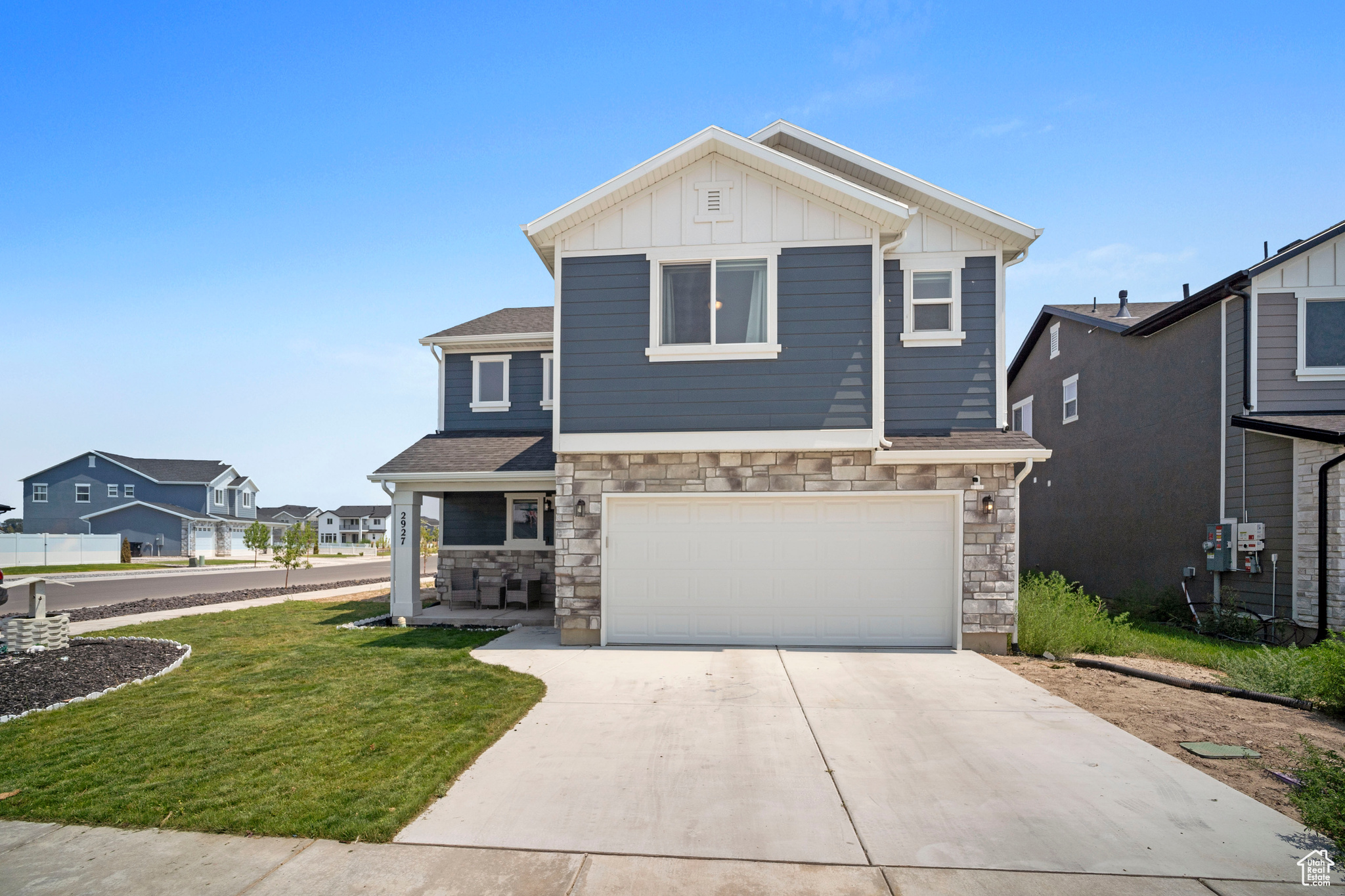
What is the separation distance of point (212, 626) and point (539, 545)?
19.5 ft

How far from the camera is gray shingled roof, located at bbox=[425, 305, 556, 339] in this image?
1495 centimetres

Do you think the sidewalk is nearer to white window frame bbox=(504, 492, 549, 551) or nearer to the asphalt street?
white window frame bbox=(504, 492, 549, 551)

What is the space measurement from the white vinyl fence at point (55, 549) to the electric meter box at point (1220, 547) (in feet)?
148

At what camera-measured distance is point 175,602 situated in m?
17.3

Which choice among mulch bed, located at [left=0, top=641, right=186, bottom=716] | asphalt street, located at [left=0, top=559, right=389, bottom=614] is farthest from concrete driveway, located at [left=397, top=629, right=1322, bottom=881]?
asphalt street, located at [left=0, top=559, right=389, bottom=614]

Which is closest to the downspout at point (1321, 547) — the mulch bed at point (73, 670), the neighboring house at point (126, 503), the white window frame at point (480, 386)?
the white window frame at point (480, 386)

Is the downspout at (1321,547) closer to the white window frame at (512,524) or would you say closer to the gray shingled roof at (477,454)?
the gray shingled roof at (477,454)

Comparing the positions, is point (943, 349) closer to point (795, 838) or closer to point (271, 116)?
point (795, 838)

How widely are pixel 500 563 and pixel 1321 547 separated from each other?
13921 millimetres

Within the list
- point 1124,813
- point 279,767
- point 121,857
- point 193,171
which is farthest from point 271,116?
point 1124,813

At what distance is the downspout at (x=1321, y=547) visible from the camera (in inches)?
413

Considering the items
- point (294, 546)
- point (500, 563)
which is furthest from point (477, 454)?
point (294, 546)

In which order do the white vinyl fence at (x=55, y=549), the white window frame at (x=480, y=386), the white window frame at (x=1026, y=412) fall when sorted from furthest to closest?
the white vinyl fence at (x=55, y=549)
the white window frame at (x=1026, y=412)
the white window frame at (x=480, y=386)

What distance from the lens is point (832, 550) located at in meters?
9.88
